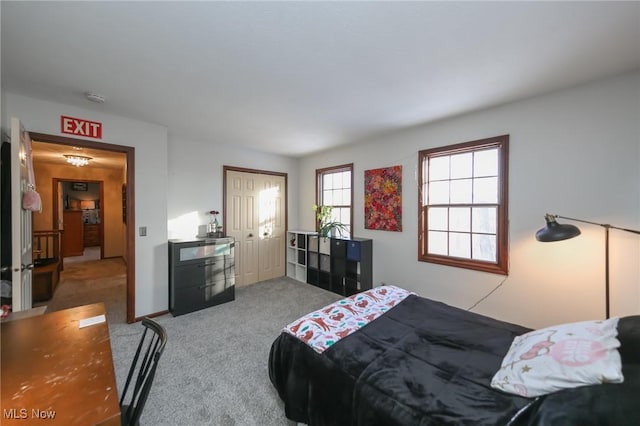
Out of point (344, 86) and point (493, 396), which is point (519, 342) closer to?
point (493, 396)

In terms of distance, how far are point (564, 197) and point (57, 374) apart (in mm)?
3664

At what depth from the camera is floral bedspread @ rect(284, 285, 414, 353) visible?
158cm

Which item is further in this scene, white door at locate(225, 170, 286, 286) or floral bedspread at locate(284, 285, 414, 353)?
white door at locate(225, 170, 286, 286)

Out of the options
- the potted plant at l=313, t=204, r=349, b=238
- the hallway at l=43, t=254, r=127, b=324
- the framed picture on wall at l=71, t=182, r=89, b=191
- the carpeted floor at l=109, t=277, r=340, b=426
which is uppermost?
the framed picture on wall at l=71, t=182, r=89, b=191

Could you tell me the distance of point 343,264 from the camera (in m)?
3.94

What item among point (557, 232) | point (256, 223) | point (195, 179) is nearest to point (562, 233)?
point (557, 232)

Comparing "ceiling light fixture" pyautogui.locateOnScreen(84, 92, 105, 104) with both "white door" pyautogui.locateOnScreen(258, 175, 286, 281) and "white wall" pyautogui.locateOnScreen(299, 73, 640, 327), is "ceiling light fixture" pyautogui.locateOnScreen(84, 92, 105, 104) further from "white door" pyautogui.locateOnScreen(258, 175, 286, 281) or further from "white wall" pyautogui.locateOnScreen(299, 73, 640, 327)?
"white wall" pyautogui.locateOnScreen(299, 73, 640, 327)

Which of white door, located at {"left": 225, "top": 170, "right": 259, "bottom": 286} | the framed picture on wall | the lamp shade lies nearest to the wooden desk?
the lamp shade

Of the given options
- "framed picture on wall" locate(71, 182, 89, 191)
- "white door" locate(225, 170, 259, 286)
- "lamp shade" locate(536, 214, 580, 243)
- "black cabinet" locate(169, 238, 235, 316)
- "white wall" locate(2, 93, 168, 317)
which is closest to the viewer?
"lamp shade" locate(536, 214, 580, 243)

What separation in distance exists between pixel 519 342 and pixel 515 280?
1.54 m

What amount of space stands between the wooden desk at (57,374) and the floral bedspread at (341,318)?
0.99 meters

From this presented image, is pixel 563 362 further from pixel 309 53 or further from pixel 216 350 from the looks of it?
pixel 216 350

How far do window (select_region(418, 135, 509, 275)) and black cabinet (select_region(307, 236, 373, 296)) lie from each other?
0.86 m

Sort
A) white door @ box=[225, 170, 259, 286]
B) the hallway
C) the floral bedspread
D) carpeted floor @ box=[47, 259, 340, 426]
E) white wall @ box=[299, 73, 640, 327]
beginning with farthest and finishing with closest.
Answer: white door @ box=[225, 170, 259, 286] → the hallway → white wall @ box=[299, 73, 640, 327] → carpeted floor @ box=[47, 259, 340, 426] → the floral bedspread
